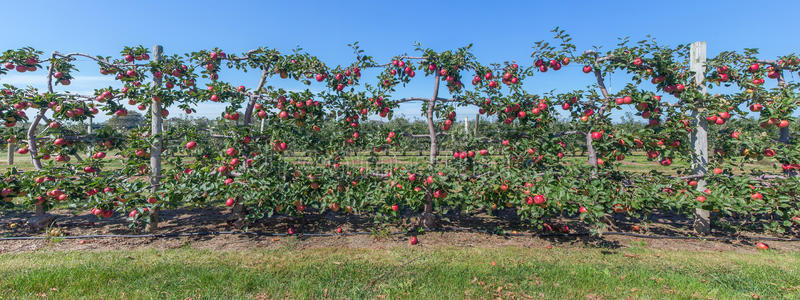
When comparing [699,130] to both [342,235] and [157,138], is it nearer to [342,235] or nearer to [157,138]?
[342,235]

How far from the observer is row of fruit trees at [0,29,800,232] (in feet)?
12.8

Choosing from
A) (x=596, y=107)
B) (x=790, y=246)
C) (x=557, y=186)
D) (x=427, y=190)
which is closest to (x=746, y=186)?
(x=790, y=246)

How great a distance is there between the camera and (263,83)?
457cm

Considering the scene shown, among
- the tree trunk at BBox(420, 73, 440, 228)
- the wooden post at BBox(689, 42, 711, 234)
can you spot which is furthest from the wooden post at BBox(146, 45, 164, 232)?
the wooden post at BBox(689, 42, 711, 234)

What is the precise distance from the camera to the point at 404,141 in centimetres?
435

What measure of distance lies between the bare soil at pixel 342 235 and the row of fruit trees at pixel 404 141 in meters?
0.34

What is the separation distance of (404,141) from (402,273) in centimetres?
178

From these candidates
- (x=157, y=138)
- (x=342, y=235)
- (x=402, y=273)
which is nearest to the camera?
(x=402, y=273)

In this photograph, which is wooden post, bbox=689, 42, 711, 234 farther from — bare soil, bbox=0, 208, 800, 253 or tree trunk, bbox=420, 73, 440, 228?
tree trunk, bbox=420, 73, 440, 228

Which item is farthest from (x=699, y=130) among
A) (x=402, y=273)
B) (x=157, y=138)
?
(x=157, y=138)

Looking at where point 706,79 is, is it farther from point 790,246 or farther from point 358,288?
point 358,288

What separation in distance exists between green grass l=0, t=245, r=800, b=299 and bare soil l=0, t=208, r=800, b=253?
242mm

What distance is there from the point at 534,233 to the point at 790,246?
2987mm

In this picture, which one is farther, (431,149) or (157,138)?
(431,149)
